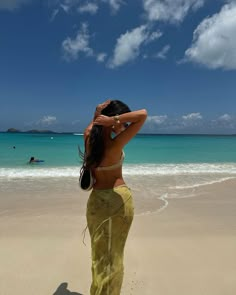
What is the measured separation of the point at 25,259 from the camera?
13.0 ft

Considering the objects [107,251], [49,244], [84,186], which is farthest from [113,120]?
[49,244]

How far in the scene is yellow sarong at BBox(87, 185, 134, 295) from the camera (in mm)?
2289

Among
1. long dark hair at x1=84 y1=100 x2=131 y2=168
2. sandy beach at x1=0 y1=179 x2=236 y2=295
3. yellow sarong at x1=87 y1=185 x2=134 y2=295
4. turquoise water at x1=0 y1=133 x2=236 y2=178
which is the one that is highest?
long dark hair at x1=84 y1=100 x2=131 y2=168

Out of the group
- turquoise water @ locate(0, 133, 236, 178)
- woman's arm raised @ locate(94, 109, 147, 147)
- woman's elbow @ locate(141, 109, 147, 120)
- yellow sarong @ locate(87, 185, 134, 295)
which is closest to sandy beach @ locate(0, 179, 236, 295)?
yellow sarong @ locate(87, 185, 134, 295)

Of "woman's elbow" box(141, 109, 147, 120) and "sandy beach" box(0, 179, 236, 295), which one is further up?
"woman's elbow" box(141, 109, 147, 120)

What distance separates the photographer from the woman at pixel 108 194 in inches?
85.5

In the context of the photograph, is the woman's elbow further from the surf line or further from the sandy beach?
the surf line

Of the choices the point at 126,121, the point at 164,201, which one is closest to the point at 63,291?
the point at 126,121

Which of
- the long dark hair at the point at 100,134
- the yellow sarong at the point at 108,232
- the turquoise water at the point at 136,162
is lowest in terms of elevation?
the turquoise water at the point at 136,162

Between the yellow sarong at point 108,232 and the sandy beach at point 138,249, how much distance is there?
3.68 ft

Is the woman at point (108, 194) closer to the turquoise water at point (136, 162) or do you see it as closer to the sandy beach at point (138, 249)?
the sandy beach at point (138, 249)

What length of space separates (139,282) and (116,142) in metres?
2.17

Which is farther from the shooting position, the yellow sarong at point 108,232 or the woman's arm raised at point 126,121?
the yellow sarong at point 108,232

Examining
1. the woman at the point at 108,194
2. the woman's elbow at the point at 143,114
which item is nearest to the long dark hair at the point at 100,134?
the woman at the point at 108,194
